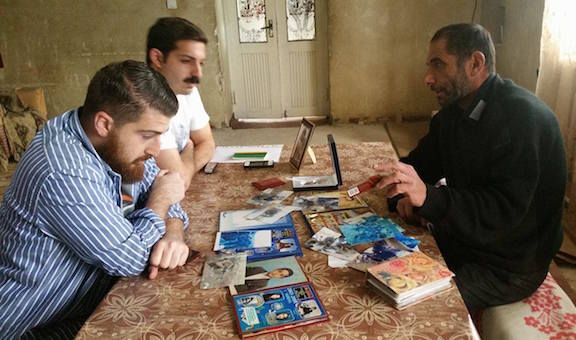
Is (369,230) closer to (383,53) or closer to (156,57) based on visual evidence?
(156,57)

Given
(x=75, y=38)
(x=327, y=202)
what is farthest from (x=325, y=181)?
(x=75, y=38)

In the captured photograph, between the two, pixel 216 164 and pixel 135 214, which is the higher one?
pixel 135 214

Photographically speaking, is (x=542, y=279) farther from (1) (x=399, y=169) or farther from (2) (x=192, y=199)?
(2) (x=192, y=199)

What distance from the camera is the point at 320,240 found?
1367 millimetres

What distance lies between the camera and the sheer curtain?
2.68m

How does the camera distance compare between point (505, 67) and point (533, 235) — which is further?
point (505, 67)

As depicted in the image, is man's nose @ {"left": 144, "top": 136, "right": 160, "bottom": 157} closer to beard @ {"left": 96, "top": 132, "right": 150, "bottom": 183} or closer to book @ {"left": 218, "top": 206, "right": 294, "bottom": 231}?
beard @ {"left": 96, "top": 132, "right": 150, "bottom": 183}

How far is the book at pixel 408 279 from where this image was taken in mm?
1049

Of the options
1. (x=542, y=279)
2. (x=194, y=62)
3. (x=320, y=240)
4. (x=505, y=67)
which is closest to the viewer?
(x=320, y=240)

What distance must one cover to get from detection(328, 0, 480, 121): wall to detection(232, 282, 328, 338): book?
196 inches

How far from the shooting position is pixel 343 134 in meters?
5.58

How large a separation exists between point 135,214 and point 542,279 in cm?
142

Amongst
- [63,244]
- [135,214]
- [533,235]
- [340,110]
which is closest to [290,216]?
[135,214]

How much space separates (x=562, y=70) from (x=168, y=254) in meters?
2.71
